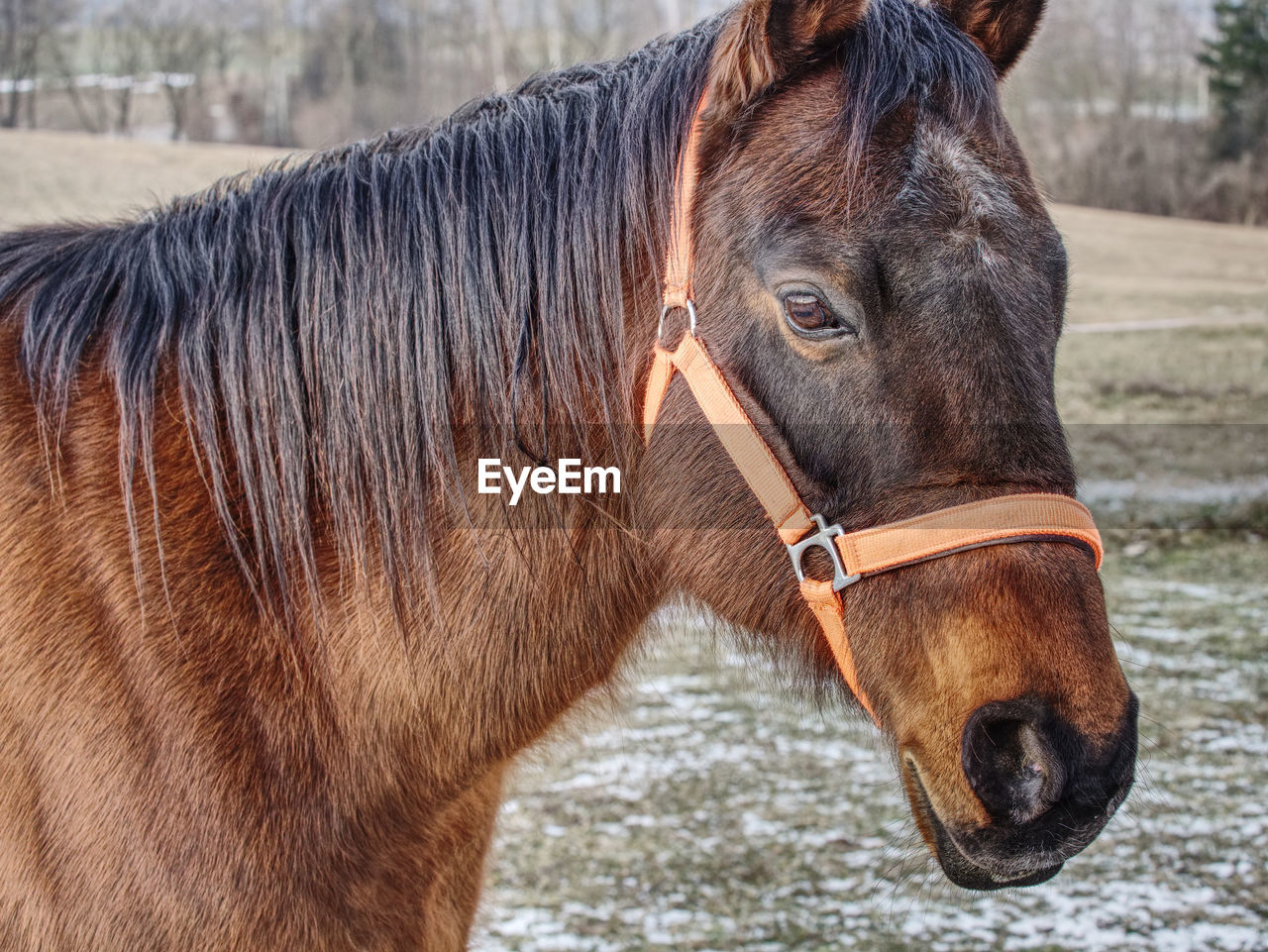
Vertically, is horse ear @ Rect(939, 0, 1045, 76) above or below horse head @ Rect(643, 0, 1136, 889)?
above

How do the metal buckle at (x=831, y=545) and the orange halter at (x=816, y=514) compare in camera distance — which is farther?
the metal buckle at (x=831, y=545)

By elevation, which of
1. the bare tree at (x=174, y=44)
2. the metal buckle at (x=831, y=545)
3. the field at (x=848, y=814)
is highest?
the metal buckle at (x=831, y=545)

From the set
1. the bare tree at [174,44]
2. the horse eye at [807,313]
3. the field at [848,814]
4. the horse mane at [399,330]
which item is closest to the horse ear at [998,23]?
the horse mane at [399,330]

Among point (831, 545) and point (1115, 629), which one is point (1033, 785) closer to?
point (831, 545)

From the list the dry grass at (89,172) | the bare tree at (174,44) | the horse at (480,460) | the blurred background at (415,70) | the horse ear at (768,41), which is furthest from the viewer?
the bare tree at (174,44)

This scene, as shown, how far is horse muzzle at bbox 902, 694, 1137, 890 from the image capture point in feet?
4.49

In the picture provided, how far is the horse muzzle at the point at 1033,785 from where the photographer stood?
137 cm

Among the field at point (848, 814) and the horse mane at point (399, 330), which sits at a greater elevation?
the horse mane at point (399, 330)

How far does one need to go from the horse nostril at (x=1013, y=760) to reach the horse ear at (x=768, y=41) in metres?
1.04

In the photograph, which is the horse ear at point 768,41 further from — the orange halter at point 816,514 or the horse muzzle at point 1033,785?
the horse muzzle at point 1033,785

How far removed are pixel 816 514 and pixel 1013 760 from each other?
0.46 metres

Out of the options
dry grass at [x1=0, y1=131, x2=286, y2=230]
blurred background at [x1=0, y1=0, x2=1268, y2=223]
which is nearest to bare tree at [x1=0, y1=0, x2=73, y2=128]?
blurred background at [x1=0, y1=0, x2=1268, y2=223]

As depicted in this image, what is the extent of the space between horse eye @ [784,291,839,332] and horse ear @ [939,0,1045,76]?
2.34ft

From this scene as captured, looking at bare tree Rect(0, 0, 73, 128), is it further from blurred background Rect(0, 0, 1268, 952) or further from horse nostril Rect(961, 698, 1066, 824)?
horse nostril Rect(961, 698, 1066, 824)
